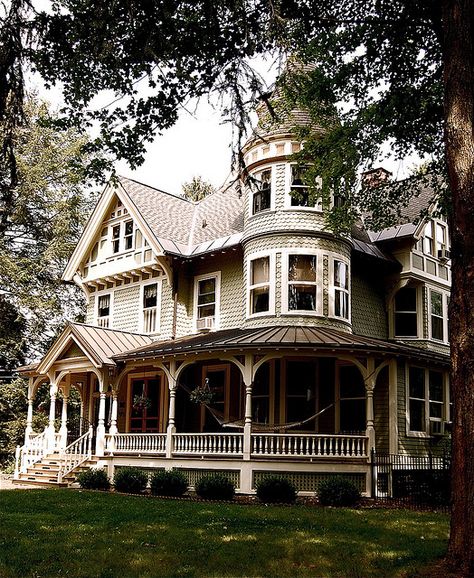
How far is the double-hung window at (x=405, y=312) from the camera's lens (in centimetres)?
2272

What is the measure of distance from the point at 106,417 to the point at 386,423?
10537mm

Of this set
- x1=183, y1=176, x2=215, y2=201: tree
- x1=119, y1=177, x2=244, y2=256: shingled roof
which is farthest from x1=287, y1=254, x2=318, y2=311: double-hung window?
x1=183, y1=176, x2=215, y2=201: tree

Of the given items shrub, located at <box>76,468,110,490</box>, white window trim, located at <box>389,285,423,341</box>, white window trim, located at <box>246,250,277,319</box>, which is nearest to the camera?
shrub, located at <box>76,468,110,490</box>

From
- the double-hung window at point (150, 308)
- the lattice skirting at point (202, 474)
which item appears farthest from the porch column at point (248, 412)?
the double-hung window at point (150, 308)

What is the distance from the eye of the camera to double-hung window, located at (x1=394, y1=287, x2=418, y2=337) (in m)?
22.7

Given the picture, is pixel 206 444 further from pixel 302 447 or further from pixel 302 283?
pixel 302 283

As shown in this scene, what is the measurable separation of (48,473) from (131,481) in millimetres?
4944

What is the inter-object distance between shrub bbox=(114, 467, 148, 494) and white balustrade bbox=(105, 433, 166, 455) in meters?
1.40

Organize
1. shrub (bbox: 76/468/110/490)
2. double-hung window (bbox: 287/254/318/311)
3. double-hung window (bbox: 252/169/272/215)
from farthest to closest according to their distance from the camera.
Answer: double-hung window (bbox: 252/169/272/215)
double-hung window (bbox: 287/254/318/311)
shrub (bbox: 76/468/110/490)

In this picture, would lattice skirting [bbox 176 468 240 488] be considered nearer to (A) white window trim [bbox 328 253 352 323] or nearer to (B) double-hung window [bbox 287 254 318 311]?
(B) double-hung window [bbox 287 254 318 311]

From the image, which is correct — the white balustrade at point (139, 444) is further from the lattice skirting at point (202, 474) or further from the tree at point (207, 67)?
the tree at point (207, 67)

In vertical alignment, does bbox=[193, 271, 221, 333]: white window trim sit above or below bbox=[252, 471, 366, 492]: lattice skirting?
above

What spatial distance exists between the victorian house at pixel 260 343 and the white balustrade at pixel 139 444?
0.19 feet

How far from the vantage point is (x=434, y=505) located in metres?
15.2
